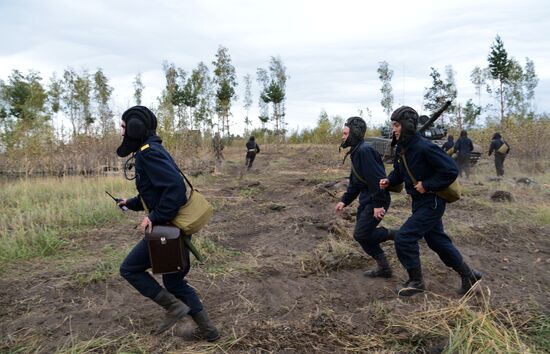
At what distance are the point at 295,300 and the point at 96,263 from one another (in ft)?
7.80

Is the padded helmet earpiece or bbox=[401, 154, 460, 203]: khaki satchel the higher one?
the padded helmet earpiece

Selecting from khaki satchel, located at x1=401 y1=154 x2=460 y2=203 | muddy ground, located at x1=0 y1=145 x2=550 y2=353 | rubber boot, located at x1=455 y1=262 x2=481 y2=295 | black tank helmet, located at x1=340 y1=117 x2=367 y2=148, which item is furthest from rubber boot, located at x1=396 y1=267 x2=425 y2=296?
black tank helmet, located at x1=340 y1=117 x2=367 y2=148

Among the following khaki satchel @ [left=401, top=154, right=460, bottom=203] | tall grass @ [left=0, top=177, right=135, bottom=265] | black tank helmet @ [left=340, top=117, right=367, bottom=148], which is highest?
black tank helmet @ [left=340, top=117, right=367, bottom=148]

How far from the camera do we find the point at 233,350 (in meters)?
3.40

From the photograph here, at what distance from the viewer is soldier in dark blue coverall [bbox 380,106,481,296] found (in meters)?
4.05

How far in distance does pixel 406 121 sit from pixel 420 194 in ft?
2.19

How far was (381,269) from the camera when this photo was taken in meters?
4.86

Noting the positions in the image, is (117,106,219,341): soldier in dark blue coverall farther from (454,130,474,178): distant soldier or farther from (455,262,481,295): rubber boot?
(454,130,474,178): distant soldier

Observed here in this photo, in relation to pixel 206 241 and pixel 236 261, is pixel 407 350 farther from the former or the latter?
pixel 206 241

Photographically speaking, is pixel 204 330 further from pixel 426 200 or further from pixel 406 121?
pixel 406 121

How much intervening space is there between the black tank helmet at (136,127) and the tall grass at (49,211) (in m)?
3.13

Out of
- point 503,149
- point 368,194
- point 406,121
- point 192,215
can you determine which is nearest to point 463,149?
point 503,149

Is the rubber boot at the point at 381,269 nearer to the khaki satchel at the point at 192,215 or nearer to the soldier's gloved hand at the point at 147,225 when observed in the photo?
the khaki satchel at the point at 192,215

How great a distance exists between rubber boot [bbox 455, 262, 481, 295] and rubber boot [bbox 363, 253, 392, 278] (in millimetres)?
710
